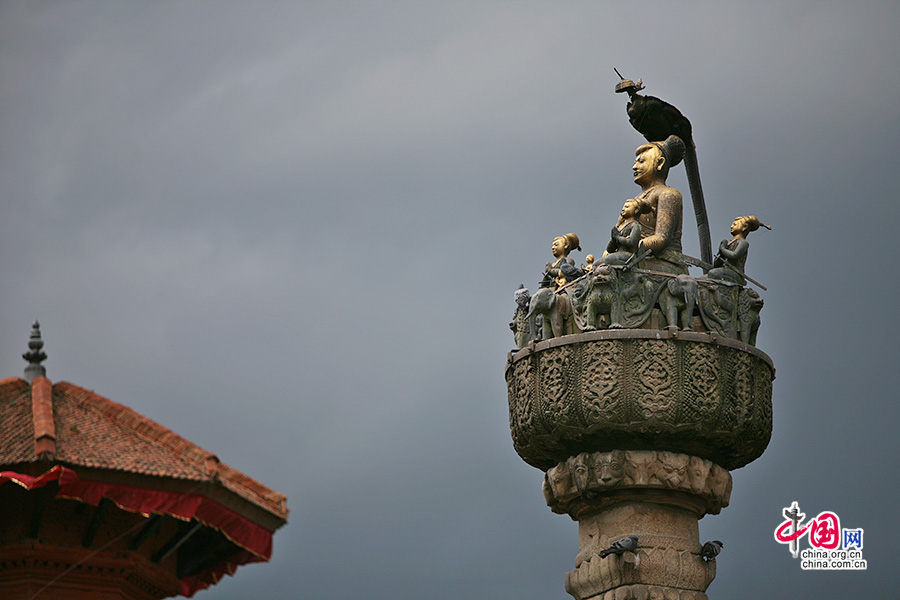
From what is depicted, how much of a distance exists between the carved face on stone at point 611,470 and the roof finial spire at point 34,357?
20.9 ft

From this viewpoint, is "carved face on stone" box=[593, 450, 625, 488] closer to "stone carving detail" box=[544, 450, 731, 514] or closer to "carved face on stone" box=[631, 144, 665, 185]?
"stone carving detail" box=[544, 450, 731, 514]

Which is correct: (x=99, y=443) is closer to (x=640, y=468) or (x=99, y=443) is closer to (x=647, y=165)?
(x=640, y=468)

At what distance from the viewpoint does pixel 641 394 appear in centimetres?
1930

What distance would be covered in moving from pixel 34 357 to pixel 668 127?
8818 millimetres

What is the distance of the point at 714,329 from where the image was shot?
1995 centimetres

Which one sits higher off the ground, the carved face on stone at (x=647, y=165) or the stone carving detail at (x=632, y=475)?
the carved face on stone at (x=647, y=165)

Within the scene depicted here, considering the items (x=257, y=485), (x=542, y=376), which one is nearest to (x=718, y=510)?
(x=542, y=376)

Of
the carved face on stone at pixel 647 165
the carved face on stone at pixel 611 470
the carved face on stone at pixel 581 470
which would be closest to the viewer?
the carved face on stone at pixel 611 470

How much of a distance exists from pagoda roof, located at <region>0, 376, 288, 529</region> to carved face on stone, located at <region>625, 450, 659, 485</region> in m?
4.24

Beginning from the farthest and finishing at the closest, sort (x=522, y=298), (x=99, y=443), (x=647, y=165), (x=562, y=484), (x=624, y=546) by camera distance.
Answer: (x=647, y=165)
(x=522, y=298)
(x=562, y=484)
(x=624, y=546)
(x=99, y=443)

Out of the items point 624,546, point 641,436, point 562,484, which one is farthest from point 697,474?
point 562,484

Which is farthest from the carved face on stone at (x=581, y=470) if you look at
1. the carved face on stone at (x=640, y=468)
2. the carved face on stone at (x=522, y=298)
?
the carved face on stone at (x=522, y=298)

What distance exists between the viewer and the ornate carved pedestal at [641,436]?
63.4ft

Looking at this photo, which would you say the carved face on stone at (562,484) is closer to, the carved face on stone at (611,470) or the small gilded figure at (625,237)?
the carved face on stone at (611,470)
